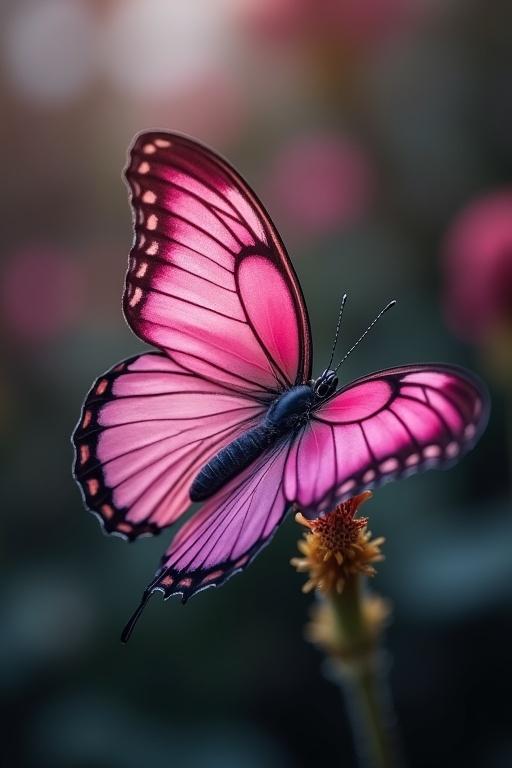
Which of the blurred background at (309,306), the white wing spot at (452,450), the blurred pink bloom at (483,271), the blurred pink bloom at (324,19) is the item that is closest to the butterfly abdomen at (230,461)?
the white wing spot at (452,450)

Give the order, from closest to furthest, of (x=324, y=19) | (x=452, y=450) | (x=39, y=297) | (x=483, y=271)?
1. (x=452, y=450)
2. (x=483, y=271)
3. (x=39, y=297)
4. (x=324, y=19)

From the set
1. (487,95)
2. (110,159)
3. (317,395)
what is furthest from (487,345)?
(110,159)

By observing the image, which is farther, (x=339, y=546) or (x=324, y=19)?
(x=324, y=19)

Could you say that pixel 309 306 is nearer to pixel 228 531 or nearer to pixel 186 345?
pixel 186 345

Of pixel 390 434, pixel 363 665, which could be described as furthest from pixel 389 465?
pixel 363 665

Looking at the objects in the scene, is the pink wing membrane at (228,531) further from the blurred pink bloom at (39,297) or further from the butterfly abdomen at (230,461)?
the blurred pink bloom at (39,297)

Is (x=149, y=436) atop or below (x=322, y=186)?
below
